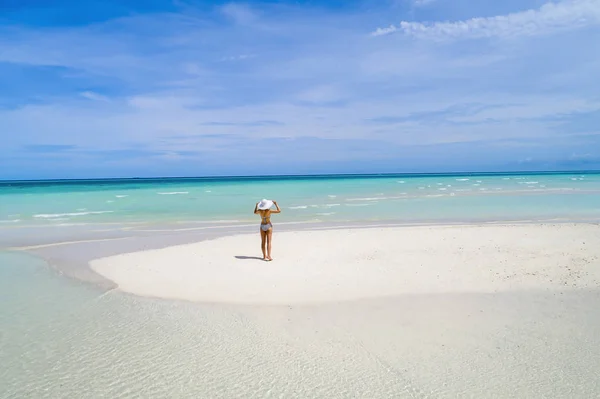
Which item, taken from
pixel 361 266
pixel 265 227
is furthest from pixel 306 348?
pixel 265 227

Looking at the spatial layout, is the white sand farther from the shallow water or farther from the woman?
the shallow water

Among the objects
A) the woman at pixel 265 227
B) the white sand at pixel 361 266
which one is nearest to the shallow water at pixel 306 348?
the white sand at pixel 361 266

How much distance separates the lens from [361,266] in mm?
9523

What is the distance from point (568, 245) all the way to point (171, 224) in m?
15.1

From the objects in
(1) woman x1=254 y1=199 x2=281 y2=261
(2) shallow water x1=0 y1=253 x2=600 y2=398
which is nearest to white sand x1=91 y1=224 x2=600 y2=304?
(1) woman x1=254 y1=199 x2=281 y2=261

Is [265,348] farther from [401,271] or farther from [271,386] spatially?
[401,271]

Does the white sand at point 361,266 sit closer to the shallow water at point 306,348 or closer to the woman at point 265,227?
the woman at point 265,227

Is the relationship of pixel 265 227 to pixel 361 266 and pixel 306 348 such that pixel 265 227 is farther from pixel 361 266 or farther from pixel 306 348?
pixel 306 348

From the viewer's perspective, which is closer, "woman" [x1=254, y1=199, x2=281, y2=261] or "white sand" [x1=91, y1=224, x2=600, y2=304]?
"white sand" [x1=91, y1=224, x2=600, y2=304]

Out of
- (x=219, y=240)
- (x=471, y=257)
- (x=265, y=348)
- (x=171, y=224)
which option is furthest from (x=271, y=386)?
(x=171, y=224)

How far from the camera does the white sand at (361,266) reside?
771 cm

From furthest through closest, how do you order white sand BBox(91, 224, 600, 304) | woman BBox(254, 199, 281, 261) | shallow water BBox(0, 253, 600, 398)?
1. woman BBox(254, 199, 281, 261)
2. white sand BBox(91, 224, 600, 304)
3. shallow water BBox(0, 253, 600, 398)

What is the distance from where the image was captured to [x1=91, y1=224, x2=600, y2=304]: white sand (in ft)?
25.3

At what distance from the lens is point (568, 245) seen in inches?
446
